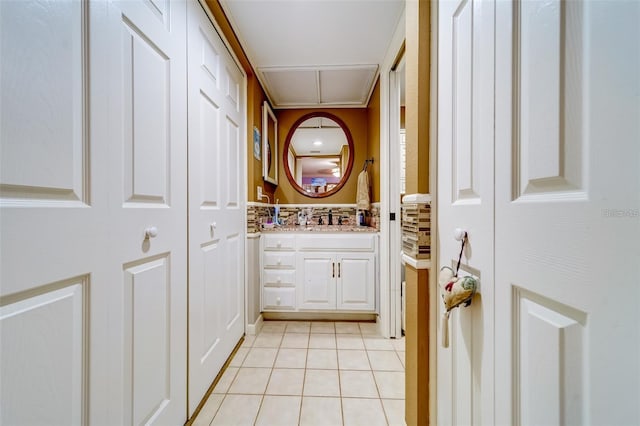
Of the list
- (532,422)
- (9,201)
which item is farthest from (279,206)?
(532,422)

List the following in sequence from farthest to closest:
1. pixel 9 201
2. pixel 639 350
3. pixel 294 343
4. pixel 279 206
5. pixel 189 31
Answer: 1. pixel 279 206
2. pixel 294 343
3. pixel 189 31
4. pixel 9 201
5. pixel 639 350

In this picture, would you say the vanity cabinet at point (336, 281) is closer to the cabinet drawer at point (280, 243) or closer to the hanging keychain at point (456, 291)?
the cabinet drawer at point (280, 243)

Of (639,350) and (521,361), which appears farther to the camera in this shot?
(521,361)

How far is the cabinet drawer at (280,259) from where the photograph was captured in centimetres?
222

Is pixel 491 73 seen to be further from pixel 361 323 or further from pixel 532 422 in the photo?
pixel 361 323

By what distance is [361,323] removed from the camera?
90.0 inches

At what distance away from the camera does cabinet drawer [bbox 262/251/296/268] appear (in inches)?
87.4

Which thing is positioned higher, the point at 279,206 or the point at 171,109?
the point at 171,109

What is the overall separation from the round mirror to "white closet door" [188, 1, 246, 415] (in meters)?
0.94

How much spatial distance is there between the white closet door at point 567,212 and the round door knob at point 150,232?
107 centimetres

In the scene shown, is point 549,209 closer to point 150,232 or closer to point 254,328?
point 150,232

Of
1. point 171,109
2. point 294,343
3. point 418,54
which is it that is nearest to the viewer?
point 418,54

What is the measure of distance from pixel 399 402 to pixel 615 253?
134 centimetres

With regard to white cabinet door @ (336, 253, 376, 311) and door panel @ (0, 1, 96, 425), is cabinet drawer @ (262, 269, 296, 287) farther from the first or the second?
door panel @ (0, 1, 96, 425)
